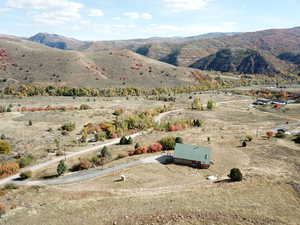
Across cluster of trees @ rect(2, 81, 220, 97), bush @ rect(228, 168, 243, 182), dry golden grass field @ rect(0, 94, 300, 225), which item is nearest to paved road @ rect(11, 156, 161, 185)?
dry golden grass field @ rect(0, 94, 300, 225)

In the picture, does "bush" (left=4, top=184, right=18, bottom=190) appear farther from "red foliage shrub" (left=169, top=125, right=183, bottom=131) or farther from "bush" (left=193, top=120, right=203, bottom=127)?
"bush" (left=193, top=120, right=203, bottom=127)

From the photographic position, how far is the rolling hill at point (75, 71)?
15312cm

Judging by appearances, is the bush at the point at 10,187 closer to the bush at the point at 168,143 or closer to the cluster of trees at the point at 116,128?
the cluster of trees at the point at 116,128

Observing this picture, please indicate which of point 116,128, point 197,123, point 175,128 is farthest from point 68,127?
point 197,123

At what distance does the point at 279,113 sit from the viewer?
10556cm

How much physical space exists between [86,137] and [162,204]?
Result: 40.0m

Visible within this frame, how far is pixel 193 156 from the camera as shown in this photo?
147ft

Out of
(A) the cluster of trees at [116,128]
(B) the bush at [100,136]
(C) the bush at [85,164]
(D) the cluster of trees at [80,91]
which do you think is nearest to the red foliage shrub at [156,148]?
(C) the bush at [85,164]

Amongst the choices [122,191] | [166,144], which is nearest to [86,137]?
[166,144]

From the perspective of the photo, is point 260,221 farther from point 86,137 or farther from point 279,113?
point 279,113

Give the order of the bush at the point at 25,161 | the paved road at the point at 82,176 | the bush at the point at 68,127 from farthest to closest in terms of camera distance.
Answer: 1. the bush at the point at 68,127
2. the bush at the point at 25,161
3. the paved road at the point at 82,176

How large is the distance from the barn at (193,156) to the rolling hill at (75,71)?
120m

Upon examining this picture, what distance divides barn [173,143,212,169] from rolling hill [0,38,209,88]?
11962cm

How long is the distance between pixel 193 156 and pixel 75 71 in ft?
452
